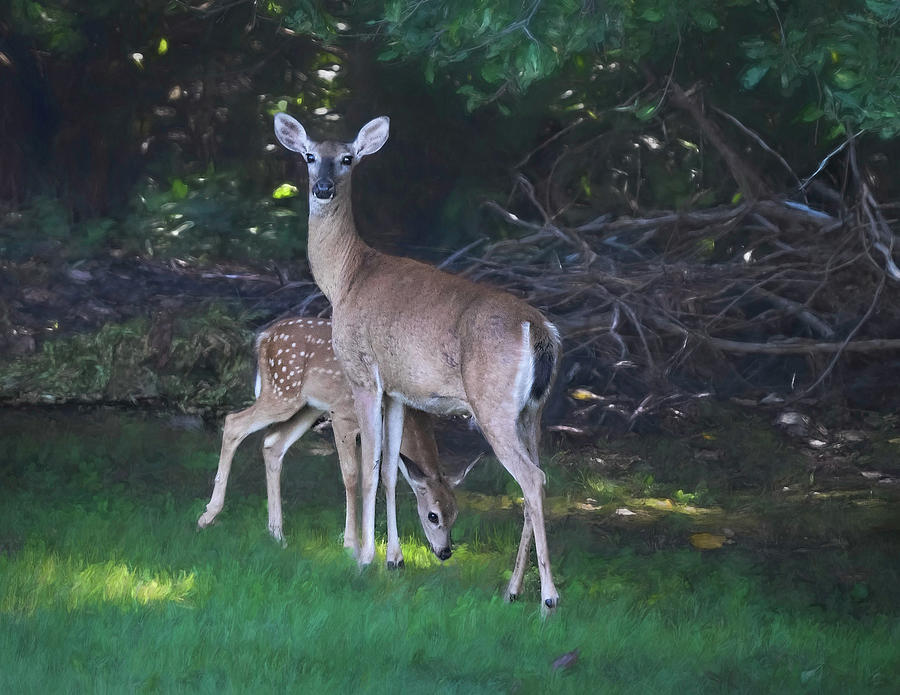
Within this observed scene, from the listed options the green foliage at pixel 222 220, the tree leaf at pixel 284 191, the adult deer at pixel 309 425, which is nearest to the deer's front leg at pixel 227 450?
the adult deer at pixel 309 425

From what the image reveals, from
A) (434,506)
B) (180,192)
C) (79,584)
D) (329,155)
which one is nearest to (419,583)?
(434,506)

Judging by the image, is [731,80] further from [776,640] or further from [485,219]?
[776,640]

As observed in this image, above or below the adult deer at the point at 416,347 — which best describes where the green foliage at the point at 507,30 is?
above

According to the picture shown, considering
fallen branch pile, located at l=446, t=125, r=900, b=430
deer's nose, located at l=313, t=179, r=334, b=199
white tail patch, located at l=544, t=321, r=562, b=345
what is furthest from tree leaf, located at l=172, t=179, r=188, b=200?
white tail patch, located at l=544, t=321, r=562, b=345

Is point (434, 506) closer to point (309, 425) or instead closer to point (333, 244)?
point (309, 425)

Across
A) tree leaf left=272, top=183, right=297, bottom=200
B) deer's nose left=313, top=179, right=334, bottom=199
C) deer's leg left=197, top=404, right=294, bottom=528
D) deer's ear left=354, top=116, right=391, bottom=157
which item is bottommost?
deer's leg left=197, top=404, right=294, bottom=528

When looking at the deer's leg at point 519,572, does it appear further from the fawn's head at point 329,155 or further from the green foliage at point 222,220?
the green foliage at point 222,220

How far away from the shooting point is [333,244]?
7.97m

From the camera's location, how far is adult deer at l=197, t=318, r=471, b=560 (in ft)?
25.3

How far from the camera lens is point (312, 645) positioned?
17.8 ft

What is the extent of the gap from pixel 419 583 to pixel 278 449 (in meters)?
1.84

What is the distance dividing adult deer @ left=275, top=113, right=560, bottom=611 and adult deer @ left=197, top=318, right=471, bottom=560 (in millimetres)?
319

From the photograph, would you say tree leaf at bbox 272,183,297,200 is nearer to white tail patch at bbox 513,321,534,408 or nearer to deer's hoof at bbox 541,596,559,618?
white tail patch at bbox 513,321,534,408

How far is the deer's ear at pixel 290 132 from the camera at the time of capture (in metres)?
8.17
